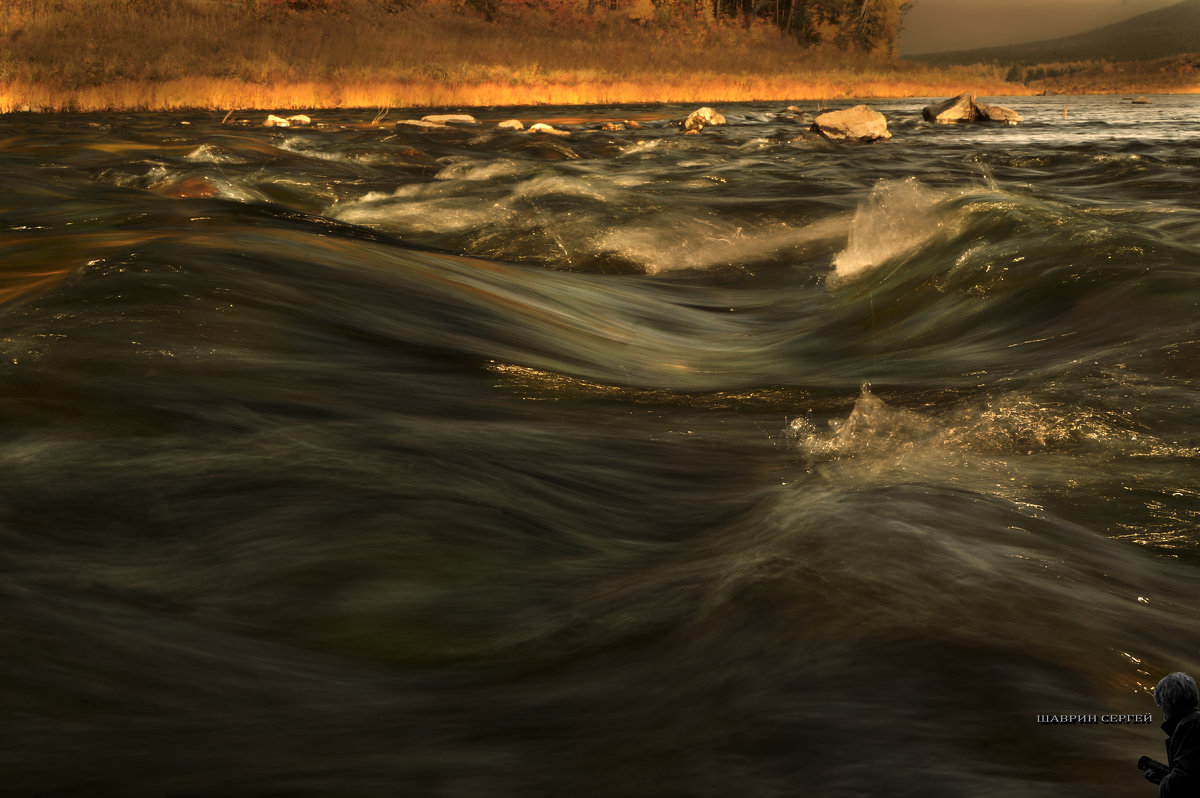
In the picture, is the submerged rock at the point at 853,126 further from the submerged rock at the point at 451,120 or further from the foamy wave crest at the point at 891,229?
the foamy wave crest at the point at 891,229

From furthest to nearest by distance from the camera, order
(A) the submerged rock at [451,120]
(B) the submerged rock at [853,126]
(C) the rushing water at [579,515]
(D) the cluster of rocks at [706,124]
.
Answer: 1. (A) the submerged rock at [451,120]
2. (B) the submerged rock at [853,126]
3. (D) the cluster of rocks at [706,124]
4. (C) the rushing water at [579,515]

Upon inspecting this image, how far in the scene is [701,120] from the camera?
84.6 ft

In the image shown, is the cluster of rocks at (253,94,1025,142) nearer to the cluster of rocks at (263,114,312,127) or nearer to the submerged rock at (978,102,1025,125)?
the cluster of rocks at (263,114,312,127)

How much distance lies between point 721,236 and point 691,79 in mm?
34915

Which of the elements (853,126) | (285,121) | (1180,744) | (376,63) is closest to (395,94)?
(376,63)

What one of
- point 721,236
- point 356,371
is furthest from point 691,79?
point 356,371

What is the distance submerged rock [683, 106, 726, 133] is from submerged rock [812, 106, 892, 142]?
10.0 ft

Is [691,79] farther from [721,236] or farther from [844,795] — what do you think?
[844,795]

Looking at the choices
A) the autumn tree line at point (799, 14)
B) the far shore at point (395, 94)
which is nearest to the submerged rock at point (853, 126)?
the far shore at point (395, 94)

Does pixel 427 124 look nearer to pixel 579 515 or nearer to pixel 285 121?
pixel 285 121

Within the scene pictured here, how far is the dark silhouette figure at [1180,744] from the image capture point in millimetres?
811

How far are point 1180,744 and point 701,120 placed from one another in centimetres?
2605

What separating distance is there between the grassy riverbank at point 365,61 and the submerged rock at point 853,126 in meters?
13.5

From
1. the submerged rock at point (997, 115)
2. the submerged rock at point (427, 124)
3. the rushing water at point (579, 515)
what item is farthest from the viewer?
the submerged rock at point (997, 115)
